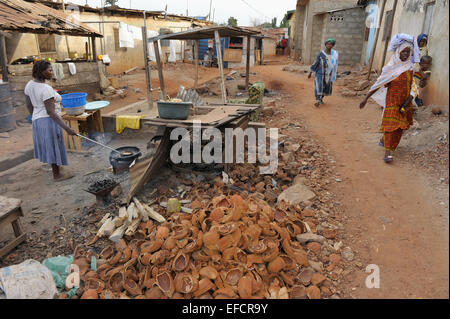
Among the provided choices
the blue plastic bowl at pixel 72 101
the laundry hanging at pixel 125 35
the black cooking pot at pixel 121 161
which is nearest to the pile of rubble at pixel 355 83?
the black cooking pot at pixel 121 161

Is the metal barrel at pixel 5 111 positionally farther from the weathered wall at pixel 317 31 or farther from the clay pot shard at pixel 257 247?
the weathered wall at pixel 317 31

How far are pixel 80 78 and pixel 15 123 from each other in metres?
3.18

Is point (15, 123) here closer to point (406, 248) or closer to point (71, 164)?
point (71, 164)

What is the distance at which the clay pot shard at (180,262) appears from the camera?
224 cm

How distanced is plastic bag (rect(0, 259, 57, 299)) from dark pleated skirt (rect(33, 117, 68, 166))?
8.05 feet

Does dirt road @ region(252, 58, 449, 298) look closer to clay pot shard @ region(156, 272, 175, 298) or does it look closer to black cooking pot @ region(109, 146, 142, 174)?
Answer: clay pot shard @ region(156, 272, 175, 298)

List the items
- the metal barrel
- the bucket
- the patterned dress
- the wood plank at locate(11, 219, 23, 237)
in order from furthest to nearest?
the metal barrel, the bucket, the patterned dress, the wood plank at locate(11, 219, 23, 237)

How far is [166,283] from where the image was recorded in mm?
2164

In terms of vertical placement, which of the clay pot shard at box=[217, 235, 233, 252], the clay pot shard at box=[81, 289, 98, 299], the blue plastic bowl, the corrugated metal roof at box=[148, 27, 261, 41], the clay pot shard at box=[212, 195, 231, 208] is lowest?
the clay pot shard at box=[81, 289, 98, 299]

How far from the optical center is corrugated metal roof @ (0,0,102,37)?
7.75 m

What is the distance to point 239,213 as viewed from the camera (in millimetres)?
2436

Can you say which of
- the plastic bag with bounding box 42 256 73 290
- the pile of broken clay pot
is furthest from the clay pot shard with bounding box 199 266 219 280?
the plastic bag with bounding box 42 256 73 290

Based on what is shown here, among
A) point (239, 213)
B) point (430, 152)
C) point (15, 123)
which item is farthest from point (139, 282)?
point (15, 123)

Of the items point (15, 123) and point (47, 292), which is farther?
point (15, 123)
